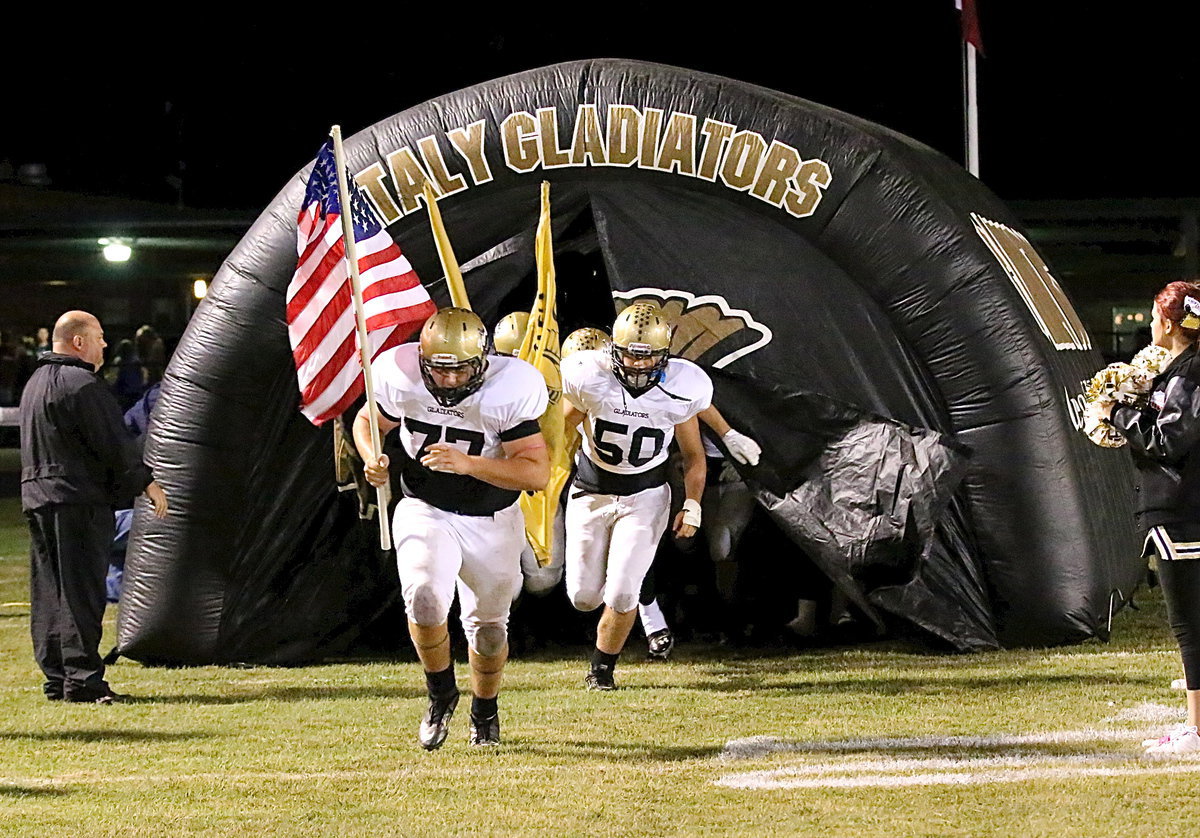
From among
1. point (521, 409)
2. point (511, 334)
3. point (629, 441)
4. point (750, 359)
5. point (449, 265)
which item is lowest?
point (629, 441)

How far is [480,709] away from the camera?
5.91 meters

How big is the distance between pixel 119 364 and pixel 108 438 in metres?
9.92

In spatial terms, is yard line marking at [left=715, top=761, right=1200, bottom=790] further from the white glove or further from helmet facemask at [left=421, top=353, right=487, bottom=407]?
the white glove

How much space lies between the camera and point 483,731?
5910 mm

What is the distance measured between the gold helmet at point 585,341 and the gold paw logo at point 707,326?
18.2 inches

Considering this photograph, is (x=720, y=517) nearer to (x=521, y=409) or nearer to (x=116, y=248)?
(x=521, y=409)

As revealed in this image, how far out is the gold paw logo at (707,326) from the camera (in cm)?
788

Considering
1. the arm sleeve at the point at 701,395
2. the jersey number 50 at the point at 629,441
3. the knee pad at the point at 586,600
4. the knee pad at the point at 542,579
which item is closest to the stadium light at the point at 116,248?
the knee pad at the point at 542,579


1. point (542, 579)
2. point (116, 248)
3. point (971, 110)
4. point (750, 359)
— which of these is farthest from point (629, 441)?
point (116, 248)

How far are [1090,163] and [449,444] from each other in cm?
2333

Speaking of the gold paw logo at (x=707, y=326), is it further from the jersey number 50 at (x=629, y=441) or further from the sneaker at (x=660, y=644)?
the sneaker at (x=660, y=644)

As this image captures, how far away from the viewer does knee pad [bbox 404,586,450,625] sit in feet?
18.5

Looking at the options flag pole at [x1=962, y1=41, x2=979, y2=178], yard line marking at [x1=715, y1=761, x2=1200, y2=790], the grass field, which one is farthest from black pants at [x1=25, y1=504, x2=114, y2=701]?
flag pole at [x1=962, y1=41, x2=979, y2=178]

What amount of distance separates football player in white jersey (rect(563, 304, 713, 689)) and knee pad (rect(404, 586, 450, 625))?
1.52m
